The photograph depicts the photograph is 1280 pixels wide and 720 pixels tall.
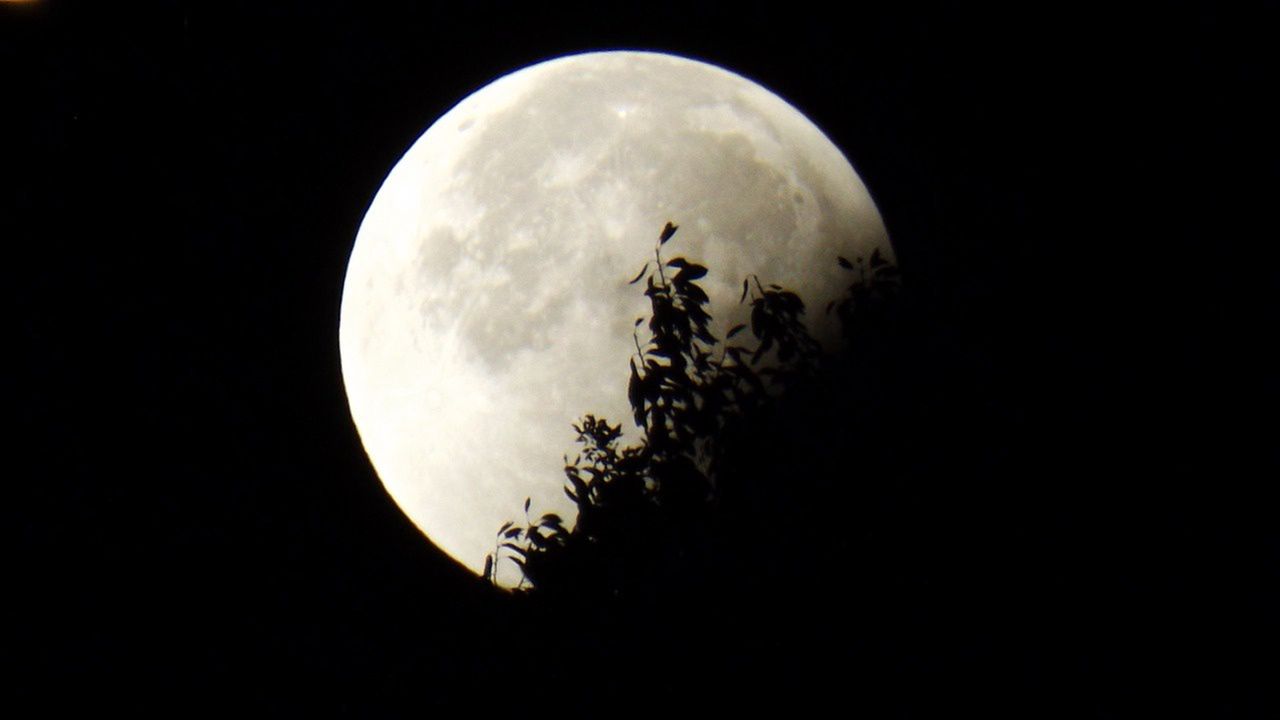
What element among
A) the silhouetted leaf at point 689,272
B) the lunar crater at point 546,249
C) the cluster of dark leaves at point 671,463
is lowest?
the cluster of dark leaves at point 671,463

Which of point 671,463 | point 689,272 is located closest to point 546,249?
point 689,272

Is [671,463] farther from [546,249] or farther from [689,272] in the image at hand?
[546,249]

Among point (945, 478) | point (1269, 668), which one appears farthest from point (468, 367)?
point (1269, 668)

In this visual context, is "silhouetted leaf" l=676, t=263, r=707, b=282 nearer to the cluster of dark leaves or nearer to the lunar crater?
the cluster of dark leaves

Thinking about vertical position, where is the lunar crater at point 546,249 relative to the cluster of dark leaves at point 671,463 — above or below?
above

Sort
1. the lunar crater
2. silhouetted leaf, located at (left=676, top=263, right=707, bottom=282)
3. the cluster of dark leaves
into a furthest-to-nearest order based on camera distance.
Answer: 1. the lunar crater
2. silhouetted leaf, located at (left=676, top=263, right=707, bottom=282)
3. the cluster of dark leaves

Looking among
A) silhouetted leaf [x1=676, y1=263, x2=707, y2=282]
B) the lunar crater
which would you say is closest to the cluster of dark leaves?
silhouetted leaf [x1=676, y1=263, x2=707, y2=282]

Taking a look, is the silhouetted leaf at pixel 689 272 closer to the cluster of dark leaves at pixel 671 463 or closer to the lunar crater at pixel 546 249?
the cluster of dark leaves at pixel 671 463

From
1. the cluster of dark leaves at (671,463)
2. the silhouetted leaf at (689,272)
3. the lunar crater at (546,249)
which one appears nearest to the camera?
the cluster of dark leaves at (671,463)

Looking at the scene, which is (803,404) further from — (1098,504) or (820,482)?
(1098,504)

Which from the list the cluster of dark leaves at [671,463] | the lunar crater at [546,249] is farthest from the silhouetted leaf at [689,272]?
the lunar crater at [546,249]
